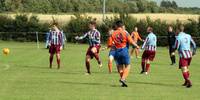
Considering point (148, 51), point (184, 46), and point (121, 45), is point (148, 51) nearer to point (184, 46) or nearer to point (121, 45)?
point (184, 46)

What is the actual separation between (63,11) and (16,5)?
9.61 m

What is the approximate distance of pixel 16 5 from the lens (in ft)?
332

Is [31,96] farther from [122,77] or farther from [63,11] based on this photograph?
[63,11]

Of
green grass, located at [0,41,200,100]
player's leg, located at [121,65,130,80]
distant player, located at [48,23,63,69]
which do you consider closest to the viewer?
green grass, located at [0,41,200,100]

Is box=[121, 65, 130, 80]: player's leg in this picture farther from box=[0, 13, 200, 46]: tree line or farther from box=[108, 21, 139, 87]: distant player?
box=[0, 13, 200, 46]: tree line

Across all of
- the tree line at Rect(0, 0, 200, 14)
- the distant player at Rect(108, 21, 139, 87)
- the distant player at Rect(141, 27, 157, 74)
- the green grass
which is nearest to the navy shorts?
the distant player at Rect(108, 21, 139, 87)

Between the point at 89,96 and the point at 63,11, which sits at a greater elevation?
the point at 89,96

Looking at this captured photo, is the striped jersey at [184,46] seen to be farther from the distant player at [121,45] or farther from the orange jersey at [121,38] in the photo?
the orange jersey at [121,38]

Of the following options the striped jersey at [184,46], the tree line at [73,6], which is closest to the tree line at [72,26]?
the tree line at [73,6]

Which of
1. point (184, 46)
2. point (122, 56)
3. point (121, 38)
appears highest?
point (121, 38)

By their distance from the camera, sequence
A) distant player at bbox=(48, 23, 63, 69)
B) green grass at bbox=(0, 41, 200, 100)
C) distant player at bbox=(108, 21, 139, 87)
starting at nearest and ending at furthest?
green grass at bbox=(0, 41, 200, 100) < distant player at bbox=(108, 21, 139, 87) < distant player at bbox=(48, 23, 63, 69)

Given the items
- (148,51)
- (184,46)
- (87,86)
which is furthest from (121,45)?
(148,51)

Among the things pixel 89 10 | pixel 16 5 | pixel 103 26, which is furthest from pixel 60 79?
pixel 89 10

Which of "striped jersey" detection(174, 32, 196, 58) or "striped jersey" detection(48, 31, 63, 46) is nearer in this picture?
"striped jersey" detection(174, 32, 196, 58)
